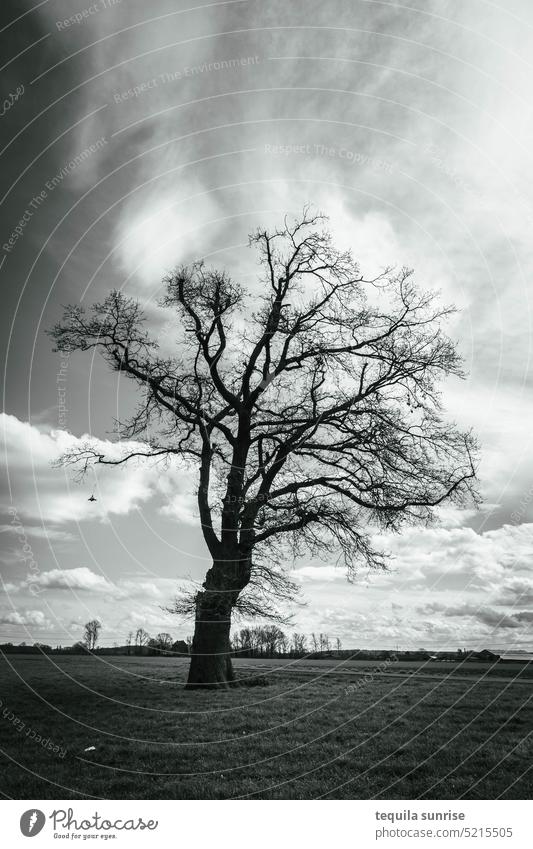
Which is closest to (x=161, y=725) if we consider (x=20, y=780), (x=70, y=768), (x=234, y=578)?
(x=70, y=768)

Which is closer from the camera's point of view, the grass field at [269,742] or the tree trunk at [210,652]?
the grass field at [269,742]

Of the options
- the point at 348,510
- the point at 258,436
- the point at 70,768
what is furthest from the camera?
the point at 258,436

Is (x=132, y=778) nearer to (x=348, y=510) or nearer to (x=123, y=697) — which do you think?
(x=123, y=697)

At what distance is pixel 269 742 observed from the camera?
10500mm

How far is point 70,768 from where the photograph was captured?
882 cm

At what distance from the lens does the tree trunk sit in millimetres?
17828

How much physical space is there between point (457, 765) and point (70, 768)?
20.5 ft

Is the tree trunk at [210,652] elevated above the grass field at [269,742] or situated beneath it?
elevated above

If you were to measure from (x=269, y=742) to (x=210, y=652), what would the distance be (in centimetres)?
790

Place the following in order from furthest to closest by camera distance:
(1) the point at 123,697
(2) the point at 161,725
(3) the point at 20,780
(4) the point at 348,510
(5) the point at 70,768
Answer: (4) the point at 348,510 → (1) the point at 123,697 → (2) the point at 161,725 → (5) the point at 70,768 → (3) the point at 20,780

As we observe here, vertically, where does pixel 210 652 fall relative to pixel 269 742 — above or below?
above

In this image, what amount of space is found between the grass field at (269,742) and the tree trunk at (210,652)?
83cm

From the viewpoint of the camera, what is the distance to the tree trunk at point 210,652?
1783 cm

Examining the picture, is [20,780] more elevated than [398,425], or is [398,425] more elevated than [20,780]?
[398,425]
